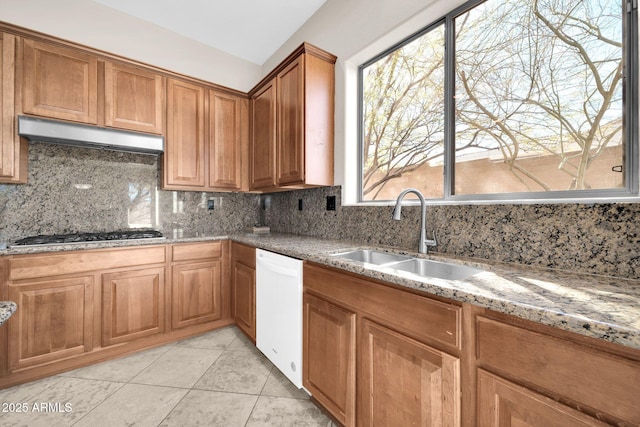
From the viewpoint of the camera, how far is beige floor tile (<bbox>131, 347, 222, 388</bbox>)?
170cm

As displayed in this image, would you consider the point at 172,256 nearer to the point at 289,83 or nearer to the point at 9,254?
the point at 9,254

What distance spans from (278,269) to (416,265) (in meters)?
0.84

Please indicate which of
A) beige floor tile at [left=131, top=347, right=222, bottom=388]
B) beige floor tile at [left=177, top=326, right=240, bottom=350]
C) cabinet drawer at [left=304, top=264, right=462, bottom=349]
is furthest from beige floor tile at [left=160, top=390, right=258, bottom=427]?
A: cabinet drawer at [left=304, top=264, right=462, bottom=349]

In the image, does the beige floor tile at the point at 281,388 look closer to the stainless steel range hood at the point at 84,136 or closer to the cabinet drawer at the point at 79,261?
the cabinet drawer at the point at 79,261

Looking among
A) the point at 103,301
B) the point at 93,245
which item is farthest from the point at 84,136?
the point at 103,301

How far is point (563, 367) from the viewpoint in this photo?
0.62m

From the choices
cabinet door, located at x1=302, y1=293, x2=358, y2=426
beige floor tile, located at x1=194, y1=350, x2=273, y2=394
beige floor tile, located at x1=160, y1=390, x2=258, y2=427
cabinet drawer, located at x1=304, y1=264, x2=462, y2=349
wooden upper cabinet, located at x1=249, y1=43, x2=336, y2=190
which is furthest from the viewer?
wooden upper cabinet, located at x1=249, y1=43, x2=336, y2=190

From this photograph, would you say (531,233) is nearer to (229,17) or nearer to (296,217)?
(296,217)

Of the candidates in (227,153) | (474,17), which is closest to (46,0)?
(227,153)

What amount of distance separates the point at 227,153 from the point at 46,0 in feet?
5.85

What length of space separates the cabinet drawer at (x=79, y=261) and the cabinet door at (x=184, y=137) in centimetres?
69

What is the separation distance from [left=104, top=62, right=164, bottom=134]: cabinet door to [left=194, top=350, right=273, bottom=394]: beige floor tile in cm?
203

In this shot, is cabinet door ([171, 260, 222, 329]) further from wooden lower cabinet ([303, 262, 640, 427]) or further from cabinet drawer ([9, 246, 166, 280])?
wooden lower cabinet ([303, 262, 640, 427])

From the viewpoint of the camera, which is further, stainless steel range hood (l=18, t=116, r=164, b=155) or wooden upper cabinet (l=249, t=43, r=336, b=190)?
wooden upper cabinet (l=249, t=43, r=336, b=190)
